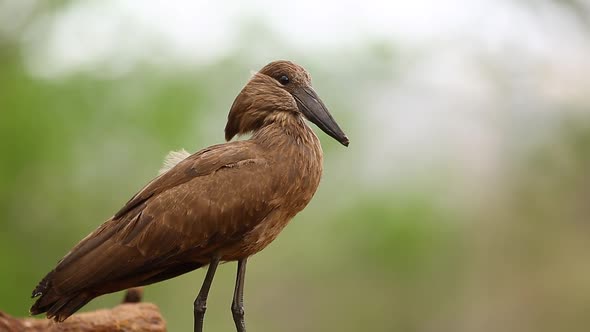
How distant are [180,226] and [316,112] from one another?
1.04m

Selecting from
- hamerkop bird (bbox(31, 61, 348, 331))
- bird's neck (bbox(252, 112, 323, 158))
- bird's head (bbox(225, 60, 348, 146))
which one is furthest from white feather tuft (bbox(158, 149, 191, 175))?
bird's neck (bbox(252, 112, 323, 158))

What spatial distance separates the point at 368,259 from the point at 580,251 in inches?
173

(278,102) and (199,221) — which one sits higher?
(278,102)

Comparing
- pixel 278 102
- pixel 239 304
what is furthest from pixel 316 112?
pixel 239 304

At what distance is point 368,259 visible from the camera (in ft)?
55.9

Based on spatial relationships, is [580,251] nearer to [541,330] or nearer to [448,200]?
[541,330]

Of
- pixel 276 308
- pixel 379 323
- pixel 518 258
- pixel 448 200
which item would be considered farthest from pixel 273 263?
pixel 518 258

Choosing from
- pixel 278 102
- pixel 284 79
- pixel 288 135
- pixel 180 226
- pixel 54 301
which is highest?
pixel 284 79

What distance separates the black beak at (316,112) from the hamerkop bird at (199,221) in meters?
0.10

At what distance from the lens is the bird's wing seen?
171 inches

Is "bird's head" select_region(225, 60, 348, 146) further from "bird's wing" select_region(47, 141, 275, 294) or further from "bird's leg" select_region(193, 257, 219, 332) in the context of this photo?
"bird's leg" select_region(193, 257, 219, 332)

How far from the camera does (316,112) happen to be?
4789 mm

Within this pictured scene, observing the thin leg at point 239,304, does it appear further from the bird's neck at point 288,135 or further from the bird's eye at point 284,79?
the bird's eye at point 284,79

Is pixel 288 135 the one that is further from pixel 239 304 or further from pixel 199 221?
pixel 239 304
